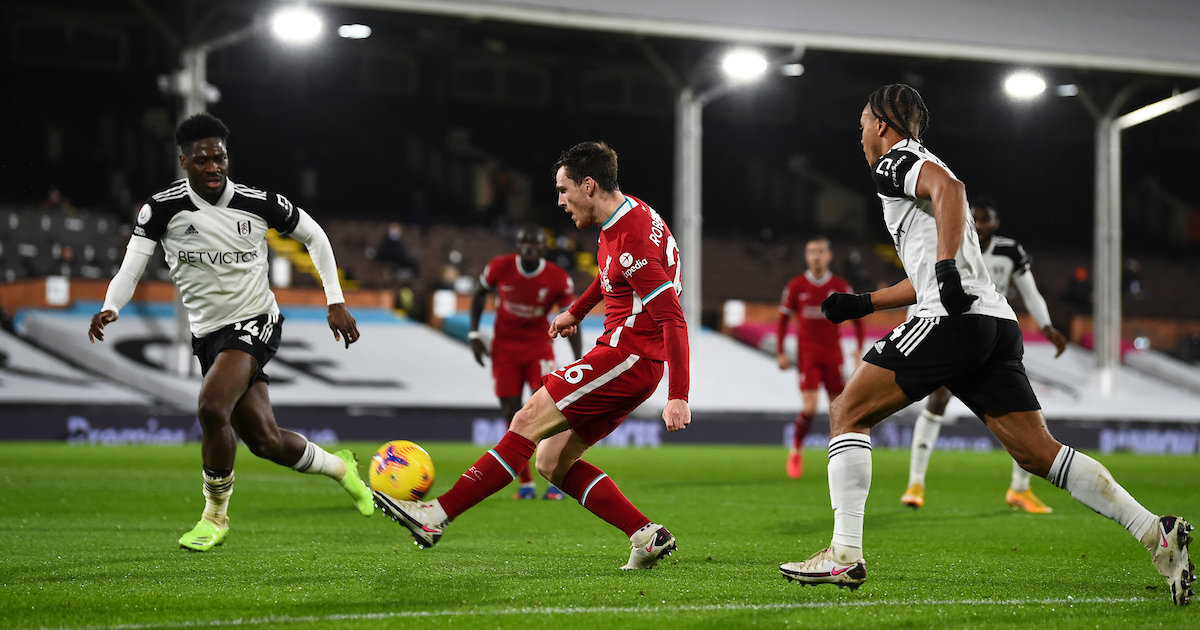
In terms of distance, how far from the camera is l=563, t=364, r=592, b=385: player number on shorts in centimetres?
530

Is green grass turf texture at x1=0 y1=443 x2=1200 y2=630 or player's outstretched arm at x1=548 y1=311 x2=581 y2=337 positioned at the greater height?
player's outstretched arm at x1=548 y1=311 x2=581 y2=337

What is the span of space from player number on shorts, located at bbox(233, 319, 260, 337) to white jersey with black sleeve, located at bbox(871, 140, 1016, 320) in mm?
3453

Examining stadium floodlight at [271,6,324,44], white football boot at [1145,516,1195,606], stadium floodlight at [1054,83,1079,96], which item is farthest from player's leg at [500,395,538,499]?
stadium floodlight at [1054,83,1079,96]

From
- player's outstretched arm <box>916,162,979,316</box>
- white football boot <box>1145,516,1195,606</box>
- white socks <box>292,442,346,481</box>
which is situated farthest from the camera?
white socks <box>292,442,346,481</box>

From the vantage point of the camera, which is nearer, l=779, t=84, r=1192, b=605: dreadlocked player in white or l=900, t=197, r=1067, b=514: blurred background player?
l=779, t=84, r=1192, b=605: dreadlocked player in white

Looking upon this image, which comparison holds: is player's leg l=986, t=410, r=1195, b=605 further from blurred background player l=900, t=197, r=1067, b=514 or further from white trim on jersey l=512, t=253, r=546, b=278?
white trim on jersey l=512, t=253, r=546, b=278

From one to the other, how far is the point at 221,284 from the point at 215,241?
24 centimetres

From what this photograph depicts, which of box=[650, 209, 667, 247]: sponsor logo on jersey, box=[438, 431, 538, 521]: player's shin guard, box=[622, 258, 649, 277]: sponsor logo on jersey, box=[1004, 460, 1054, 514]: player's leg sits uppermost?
box=[650, 209, 667, 247]: sponsor logo on jersey

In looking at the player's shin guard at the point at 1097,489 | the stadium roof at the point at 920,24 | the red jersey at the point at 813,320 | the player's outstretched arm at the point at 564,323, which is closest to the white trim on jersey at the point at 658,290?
the player's outstretched arm at the point at 564,323

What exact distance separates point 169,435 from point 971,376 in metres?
15.4

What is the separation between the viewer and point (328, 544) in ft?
21.8

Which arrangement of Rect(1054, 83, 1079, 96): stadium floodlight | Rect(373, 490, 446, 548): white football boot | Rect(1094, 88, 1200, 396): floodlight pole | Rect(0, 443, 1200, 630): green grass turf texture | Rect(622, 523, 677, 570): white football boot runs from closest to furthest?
1. Rect(0, 443, 1200, 630): green grass turf texture
2. Rect(373, 490, 446, 548): white football boot
3. Rect(622, 523, 677, 570): white football boot
4. Rect(1054, 83, 1079, 96): stadium floodlight
5. Rect(1094, 88, 1200, 396): floodlight pole

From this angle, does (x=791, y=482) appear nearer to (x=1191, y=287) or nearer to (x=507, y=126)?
(x=507, y=126)

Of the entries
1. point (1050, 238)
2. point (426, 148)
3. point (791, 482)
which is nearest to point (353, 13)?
point (426, 148)
